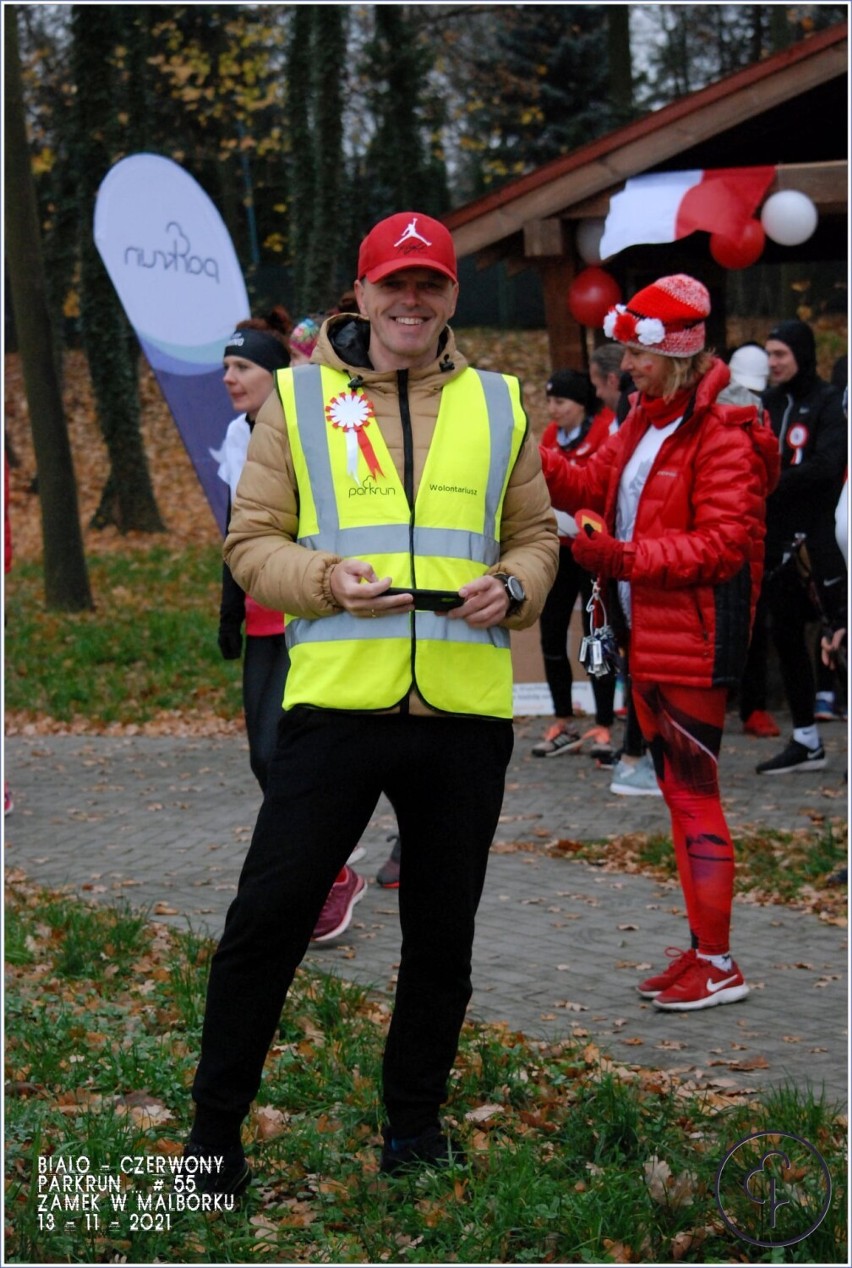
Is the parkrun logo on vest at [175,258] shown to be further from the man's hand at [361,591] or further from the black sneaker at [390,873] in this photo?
the man's hand at [361,591]

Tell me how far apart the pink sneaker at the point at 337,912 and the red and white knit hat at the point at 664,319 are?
7.65 ft

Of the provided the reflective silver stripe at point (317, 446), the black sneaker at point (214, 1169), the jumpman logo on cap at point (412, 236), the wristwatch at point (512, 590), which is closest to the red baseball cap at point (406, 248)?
the jumpman logo on cap at point (412, 236)

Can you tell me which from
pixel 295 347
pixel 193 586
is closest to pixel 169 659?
pixel 193 586

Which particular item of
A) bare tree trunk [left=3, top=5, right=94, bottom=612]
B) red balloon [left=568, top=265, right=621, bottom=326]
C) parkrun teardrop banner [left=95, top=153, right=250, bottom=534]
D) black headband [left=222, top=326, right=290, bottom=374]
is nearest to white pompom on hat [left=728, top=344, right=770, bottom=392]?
red balloon [left=568, top=265, right=621, bottom=326]

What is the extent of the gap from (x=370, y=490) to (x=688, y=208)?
8.01m

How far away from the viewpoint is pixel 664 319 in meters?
5.66

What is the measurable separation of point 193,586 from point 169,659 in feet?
13.3

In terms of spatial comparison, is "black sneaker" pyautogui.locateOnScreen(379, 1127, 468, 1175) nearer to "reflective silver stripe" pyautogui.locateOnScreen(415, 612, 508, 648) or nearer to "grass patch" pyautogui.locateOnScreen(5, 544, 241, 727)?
"reflective silver stripe" pyautogui.locateOnScreen(415, 612, 508, 648)

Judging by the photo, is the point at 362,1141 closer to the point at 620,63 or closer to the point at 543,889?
the point at 543,889

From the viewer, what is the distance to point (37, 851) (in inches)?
345

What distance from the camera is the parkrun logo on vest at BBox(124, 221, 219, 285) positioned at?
29.8 ft

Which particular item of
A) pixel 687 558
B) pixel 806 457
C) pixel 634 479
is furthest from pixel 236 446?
pixel 806 457

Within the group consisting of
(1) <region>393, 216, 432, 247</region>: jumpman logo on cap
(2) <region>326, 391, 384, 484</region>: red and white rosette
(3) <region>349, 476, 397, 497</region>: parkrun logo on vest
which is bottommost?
(3) <region>349, 476, 397, 497</region>: parkrun logo on vest

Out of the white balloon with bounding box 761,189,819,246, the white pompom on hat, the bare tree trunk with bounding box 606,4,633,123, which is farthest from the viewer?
the bare tree trunk with bounding box 606,4,633,123
